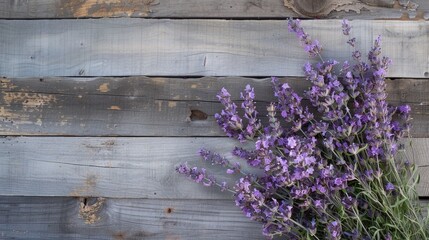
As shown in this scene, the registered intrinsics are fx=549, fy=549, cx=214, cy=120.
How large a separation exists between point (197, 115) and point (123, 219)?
52cm

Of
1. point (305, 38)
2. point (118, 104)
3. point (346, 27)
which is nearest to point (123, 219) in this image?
point (118, 104)

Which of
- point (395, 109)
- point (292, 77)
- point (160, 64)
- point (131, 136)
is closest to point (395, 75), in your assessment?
point (395, 109)

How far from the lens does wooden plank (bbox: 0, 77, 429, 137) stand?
2.20m

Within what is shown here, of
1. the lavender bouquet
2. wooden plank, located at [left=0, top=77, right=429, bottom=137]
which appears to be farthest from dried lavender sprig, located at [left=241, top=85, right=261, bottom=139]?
wooden plank, located at [left=0, top=77, right=429, bottom=137]

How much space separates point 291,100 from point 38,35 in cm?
107

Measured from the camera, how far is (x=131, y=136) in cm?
222

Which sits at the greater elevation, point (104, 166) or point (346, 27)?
point (346, 27)

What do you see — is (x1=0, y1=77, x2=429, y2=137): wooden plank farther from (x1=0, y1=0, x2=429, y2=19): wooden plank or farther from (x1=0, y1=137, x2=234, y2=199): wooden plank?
(x1=0, y1=0, x2=429, y2=19): wooden plank

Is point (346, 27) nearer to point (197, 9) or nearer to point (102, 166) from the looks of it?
point (197, 9)

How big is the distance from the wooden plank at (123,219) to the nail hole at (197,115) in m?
0.33

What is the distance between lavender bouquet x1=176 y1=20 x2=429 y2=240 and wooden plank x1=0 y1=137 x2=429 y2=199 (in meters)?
0.09

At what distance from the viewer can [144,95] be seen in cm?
221

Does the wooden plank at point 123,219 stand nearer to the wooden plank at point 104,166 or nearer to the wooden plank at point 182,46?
the wooden plank at point 104,166

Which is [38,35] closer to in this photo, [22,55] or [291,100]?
[22,55]
